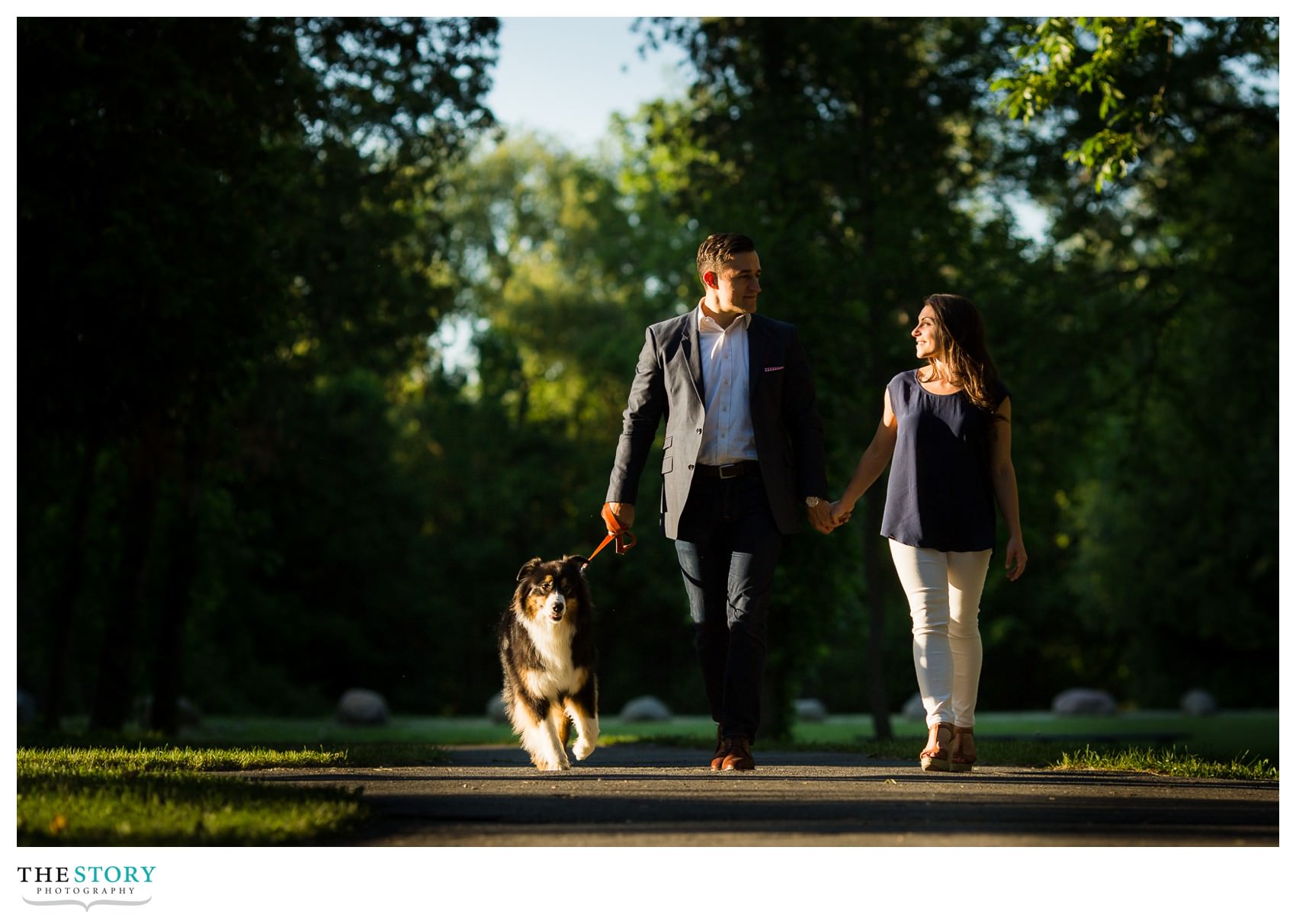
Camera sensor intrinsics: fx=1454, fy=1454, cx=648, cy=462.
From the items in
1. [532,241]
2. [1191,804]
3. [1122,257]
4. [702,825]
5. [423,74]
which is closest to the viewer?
[702,825]

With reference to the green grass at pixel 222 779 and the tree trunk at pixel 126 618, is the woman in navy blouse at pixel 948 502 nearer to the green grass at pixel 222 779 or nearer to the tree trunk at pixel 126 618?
the green grass at pixel 222 779

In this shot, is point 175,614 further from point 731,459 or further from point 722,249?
point 722,249

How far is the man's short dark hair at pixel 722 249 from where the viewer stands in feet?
24.9

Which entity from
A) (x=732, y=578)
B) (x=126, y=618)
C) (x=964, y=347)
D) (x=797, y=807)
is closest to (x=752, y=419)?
(x=732, y=578)

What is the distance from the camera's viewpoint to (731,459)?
7582mm

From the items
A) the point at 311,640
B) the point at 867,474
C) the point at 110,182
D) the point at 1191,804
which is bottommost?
the point at 311,640

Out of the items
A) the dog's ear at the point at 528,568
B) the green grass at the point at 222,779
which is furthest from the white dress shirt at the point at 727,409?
the green grass at the point at 222,779

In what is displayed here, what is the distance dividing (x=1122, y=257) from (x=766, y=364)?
1602 centimetres

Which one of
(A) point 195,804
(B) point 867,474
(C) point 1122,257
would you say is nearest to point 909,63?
(C) point 1122,257

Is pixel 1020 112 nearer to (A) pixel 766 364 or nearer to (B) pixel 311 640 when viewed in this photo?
(A) pixel 766 364

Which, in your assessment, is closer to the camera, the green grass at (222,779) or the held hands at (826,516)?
the green grass at (222,779)

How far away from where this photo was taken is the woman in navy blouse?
25.1 feet

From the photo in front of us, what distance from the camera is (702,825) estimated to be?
6176 mm

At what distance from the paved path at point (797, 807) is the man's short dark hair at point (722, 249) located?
270 cm
